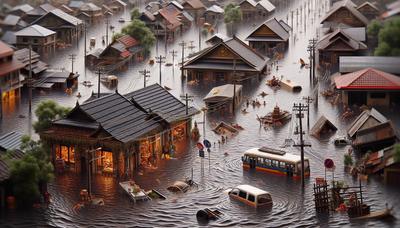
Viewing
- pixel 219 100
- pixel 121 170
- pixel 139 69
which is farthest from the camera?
pixel 139 69

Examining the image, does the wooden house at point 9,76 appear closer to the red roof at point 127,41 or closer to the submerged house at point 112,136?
the submerged house at point 112,136

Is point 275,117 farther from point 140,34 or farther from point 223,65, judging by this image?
point 140,34

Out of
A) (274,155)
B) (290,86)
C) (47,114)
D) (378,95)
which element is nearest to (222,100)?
(290,86)

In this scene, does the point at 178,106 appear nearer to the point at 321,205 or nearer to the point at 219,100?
the point at 219,100

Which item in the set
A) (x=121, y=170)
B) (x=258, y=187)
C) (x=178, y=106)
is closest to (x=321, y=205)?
(x=258, y=187)

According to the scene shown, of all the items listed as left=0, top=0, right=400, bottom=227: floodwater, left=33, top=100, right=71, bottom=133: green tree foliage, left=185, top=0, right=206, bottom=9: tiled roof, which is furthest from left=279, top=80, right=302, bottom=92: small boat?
left=185, top=0, right=206, bottom=9: tiled roof

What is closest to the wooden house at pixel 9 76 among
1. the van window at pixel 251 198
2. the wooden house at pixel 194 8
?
the van window at pixel 251 198

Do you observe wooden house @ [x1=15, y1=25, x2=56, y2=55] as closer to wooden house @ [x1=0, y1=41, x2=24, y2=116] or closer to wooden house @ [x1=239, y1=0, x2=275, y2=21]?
wooden house @ [x1=0, y1=41, x2=24, y2=116]
